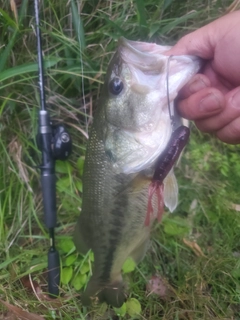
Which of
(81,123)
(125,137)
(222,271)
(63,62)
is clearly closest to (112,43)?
(63,62)

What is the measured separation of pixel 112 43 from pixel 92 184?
3.33 feet

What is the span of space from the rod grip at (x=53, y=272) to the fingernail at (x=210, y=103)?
1.26 meters

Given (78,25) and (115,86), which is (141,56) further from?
(78,25)

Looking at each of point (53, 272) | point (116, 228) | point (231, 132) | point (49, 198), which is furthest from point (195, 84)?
point (53, 272)

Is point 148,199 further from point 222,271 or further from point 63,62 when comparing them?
point 63,62

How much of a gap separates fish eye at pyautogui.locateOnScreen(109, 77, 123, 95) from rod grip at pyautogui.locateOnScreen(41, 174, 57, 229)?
824mm

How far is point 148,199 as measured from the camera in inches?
69.4

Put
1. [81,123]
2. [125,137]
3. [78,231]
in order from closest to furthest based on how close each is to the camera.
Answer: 1. [125,137]
2. [78,231]
3. [81,123]

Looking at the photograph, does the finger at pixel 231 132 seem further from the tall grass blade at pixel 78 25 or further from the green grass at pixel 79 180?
the tall grass blade at pixel 78 25

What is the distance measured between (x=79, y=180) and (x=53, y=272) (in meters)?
0.58

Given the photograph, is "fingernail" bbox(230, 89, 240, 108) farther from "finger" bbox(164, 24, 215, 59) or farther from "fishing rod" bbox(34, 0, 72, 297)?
"fishing rod" bbox(34, 0, 72, 297)

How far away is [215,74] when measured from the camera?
70.5 inches

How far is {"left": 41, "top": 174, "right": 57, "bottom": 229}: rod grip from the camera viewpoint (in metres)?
2.34

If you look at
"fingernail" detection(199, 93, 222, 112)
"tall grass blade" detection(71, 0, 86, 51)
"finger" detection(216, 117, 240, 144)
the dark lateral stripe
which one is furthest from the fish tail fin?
"tall grass blade" detection(71, 0, 86, 51)
